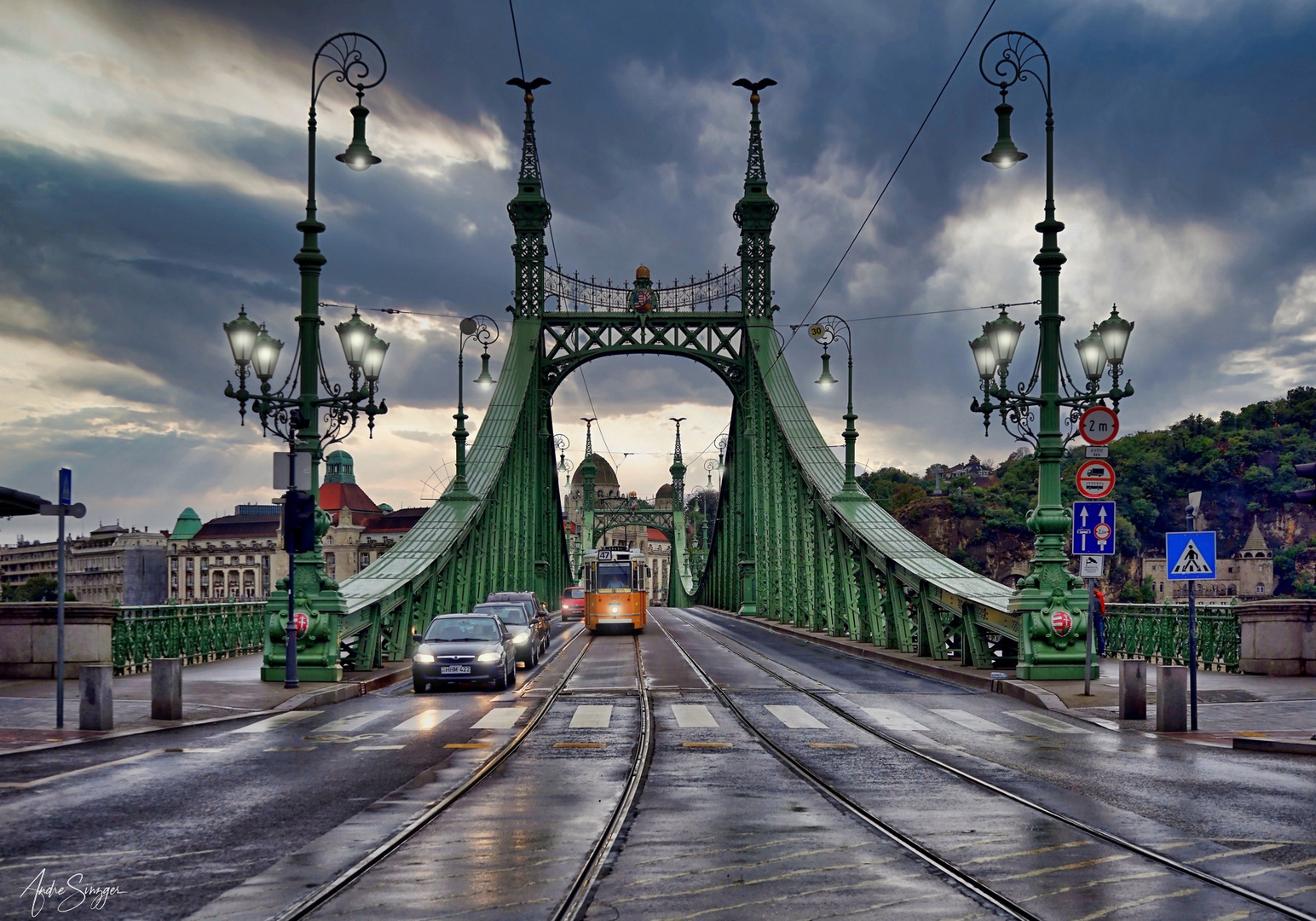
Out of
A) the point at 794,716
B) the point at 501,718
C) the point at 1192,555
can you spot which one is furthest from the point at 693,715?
the point at 1192,555

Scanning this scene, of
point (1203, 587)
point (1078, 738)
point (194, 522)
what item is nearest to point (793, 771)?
point (1078, 738)

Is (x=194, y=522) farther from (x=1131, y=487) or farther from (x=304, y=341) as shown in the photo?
(x=304, y=341)

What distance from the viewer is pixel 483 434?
44875 mm

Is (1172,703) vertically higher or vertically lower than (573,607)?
higher

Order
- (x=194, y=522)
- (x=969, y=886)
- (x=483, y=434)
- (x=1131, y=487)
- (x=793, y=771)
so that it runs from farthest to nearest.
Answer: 1. (x=194, y=522)
2. (x=1131, y=487)
3. (x=483, y=434)
4. (x=793, y=771)
5. (x=969, y=886)

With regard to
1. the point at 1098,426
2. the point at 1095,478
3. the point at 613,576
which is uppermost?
the point at 1098,426

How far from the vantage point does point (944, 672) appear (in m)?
23.6

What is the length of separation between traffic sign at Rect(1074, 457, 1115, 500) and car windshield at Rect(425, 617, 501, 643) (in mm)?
10272

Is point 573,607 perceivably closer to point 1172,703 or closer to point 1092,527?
point 1092,527

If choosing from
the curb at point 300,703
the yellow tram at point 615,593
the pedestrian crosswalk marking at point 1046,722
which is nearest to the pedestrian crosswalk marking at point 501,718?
the curb at point 300,703

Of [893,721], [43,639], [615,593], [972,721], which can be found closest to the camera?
[972,721]

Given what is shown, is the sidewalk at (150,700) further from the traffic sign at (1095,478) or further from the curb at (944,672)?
the traffic sign at (1095,478)

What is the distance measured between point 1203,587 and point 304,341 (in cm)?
13275

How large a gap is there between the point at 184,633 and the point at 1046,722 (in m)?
17.3
